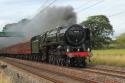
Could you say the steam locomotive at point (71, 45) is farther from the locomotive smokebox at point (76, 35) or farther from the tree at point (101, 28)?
the tree at point (101, 28)

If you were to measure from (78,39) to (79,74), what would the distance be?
27.0 ft

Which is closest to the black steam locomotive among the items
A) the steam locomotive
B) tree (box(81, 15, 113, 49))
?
the steam locomotive

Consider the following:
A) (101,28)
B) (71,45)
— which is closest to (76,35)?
(71,45)

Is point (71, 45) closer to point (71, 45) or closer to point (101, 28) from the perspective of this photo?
point (71, 45)

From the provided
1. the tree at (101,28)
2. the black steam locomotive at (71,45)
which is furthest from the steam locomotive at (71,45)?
the tree at (101,28)

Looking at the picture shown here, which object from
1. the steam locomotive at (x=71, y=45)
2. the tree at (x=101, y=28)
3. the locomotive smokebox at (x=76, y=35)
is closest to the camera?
the steam locomotive at (x=71, y=45)

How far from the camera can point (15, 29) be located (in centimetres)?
7519

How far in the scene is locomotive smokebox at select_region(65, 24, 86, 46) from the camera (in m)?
27.5

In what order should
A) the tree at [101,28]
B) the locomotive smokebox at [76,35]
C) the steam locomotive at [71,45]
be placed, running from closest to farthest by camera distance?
the steam locomotive at [71,45], the locomotive smokebox at [76,35], the tree at [101,28]

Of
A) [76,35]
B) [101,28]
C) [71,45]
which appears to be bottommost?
[71,45]

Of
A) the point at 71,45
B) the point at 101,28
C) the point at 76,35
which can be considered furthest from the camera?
the point at 101,28

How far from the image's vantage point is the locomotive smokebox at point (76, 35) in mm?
27531

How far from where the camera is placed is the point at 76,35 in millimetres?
27969

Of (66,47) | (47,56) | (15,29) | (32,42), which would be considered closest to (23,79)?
(66,47)
